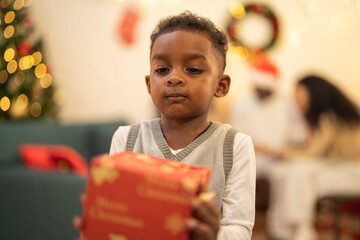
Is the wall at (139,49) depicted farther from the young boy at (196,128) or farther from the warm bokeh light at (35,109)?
the young boy at (196,128)

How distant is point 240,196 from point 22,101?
9.83 ft

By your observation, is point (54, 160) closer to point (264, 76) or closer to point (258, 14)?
point (264, 76)

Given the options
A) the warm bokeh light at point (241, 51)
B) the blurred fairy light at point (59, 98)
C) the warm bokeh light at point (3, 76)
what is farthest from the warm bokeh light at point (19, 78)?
the warm bokeh light at point (241, 51)

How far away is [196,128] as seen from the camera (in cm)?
80

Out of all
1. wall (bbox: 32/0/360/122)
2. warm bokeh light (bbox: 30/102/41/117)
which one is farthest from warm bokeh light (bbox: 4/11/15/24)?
wall (bbox: 32/0/360/122)

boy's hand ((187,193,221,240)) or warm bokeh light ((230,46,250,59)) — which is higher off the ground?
warm bokeh light ((230,46,250,59))

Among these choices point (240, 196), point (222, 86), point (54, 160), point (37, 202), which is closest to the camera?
point (240, 196)

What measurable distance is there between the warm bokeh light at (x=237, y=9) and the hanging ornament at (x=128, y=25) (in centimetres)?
107

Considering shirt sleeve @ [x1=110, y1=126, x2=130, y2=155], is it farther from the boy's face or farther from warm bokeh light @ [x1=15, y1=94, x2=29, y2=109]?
warm bokeh light @ [x1=15, y1=94, x2=29, y2=109]

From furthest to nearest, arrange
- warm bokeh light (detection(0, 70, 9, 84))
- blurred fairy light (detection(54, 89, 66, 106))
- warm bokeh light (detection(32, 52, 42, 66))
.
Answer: blurred fairy light (detection(54, 89, 66, 106)), warm bokeh light (detection(32, 52, 42, 66)), warm bokeh light (detection(0, 70, 9, 84))

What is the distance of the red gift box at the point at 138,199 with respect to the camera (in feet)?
1.86

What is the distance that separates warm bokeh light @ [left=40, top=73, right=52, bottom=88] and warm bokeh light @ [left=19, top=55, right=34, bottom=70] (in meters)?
0.19

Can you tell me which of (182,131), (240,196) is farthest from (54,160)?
(240,196)

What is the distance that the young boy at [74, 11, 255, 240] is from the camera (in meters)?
0.72
